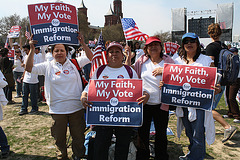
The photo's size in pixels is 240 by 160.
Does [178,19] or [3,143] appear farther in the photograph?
[178,19]

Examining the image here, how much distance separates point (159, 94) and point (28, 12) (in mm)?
2448

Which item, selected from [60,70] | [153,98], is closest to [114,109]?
[153,98]

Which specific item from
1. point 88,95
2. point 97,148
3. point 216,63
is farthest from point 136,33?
point 97,148

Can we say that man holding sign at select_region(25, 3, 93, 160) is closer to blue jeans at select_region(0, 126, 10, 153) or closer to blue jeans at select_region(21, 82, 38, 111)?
blue jeans at select_region(0, 126, 10, 153)

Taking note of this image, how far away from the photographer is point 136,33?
5.35m

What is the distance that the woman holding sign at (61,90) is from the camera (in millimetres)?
2932

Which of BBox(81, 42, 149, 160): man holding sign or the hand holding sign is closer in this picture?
BBox(81, 42, 149, 160): man holding sign

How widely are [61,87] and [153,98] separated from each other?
143 cm

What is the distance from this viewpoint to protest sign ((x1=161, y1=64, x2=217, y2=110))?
2686mm

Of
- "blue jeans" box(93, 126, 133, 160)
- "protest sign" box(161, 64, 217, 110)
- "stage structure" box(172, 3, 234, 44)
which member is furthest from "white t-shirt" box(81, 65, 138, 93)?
"stage structure" box(172, 3, 234, 44)

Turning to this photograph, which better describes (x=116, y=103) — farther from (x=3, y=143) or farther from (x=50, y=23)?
(x=3, y=143)

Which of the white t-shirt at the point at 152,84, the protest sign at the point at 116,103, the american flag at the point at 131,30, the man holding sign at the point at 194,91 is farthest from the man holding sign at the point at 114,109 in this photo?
the american flag at the point at 131,30

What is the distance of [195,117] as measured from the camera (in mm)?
2797

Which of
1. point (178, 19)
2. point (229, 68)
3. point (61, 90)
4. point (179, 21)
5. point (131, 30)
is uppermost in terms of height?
point (178, 19)
